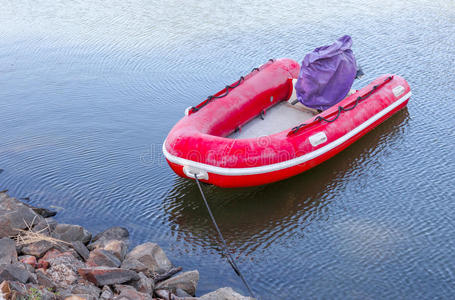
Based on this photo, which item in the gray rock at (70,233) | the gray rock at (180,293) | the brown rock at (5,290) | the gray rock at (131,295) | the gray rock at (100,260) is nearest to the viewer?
the brown rock at (5,290)

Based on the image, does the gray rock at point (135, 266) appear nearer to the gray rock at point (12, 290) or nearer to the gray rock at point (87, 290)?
the gray rock at point (87, 290)

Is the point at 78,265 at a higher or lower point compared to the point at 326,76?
lower

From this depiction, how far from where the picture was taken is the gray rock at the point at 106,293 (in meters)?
4.16

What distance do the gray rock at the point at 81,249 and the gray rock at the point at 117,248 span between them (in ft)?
0.61

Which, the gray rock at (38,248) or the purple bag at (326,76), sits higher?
the purple bag at (326,76)

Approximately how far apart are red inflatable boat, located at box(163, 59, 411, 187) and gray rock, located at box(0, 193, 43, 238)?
1.51 meters

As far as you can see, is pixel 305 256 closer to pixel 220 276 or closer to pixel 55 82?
pixel 220 276

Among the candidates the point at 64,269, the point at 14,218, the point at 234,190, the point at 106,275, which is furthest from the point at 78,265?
the point at 234,190

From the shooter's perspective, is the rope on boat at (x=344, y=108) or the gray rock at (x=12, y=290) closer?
the gray rock at (x=12, y=290)

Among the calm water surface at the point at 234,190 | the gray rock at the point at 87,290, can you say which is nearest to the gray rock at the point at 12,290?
the gray rock at the point at 87,290

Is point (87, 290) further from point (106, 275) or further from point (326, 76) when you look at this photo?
point (326, 76)

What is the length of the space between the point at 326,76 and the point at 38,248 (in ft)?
13.2

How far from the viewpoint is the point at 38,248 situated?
15.7 feet

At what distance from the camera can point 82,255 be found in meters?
4.89
